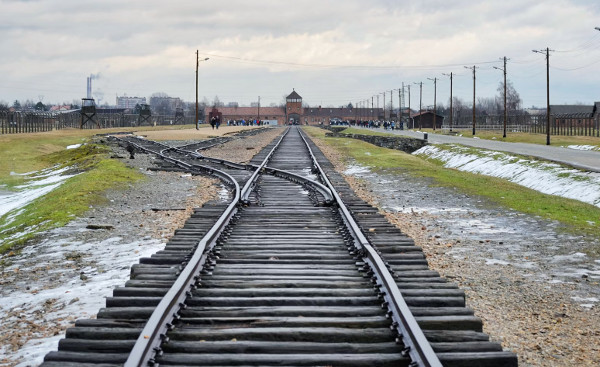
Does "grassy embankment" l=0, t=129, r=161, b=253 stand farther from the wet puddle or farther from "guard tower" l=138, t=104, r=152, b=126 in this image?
Result: "guard tower" l=138, t=104, r=152, b=126

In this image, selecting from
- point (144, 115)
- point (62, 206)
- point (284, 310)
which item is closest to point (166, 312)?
point (284, 310)

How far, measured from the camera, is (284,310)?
6.12 meters

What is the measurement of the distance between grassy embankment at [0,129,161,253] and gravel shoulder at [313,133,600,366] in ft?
21.8

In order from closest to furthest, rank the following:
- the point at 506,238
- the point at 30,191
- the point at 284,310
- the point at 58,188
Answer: the point at 284,310 < the point at 506,238 < the point at 58,188 < the point at 30,191

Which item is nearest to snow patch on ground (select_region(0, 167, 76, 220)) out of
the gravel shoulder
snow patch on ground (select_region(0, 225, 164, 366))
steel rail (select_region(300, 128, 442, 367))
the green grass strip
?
the green grass strip

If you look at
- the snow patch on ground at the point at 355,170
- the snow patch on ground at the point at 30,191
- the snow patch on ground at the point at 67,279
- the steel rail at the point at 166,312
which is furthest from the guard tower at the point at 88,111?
the steel rail at the point at 166,312

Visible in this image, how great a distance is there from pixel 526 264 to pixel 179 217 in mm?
6553

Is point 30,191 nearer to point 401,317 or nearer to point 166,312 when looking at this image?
point 166,312

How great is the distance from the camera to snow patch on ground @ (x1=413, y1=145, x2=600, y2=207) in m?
21.3

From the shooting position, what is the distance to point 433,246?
10.4 meters

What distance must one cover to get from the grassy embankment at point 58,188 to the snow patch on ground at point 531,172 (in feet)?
44.9

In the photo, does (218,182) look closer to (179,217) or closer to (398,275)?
(179,217)

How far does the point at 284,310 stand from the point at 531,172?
2347 centimetres

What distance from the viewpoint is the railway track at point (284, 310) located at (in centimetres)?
505
